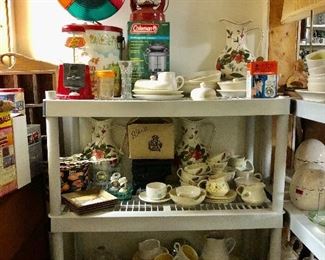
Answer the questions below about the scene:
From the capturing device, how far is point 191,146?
1479 millimetres

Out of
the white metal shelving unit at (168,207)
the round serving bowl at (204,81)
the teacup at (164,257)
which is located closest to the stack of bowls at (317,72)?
the white metal shelving unit at (168,207)

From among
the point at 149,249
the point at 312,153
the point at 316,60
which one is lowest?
the point at 149,249

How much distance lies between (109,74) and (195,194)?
54 centimetres

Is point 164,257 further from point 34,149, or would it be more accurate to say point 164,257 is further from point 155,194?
point 34,149

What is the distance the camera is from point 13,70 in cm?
150

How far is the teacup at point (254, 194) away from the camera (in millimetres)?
1295

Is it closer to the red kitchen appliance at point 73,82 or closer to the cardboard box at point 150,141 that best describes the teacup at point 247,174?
the cardboard box at point 150,141

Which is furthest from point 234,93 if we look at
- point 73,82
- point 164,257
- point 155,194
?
point 164,257

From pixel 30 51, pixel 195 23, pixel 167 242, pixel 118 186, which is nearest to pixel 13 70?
pixel 30 51

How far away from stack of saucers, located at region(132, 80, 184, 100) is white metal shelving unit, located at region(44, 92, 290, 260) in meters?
0.05

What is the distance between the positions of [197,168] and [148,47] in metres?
0.51

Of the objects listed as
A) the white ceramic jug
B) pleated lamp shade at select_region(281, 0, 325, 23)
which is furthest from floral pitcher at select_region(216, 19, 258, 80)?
the white ceramic jug

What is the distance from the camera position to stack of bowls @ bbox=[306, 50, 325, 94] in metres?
1.12

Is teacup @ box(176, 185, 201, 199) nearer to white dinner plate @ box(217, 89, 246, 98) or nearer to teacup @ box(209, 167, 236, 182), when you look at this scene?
teacup @ box(209, 167, 236, 182)
